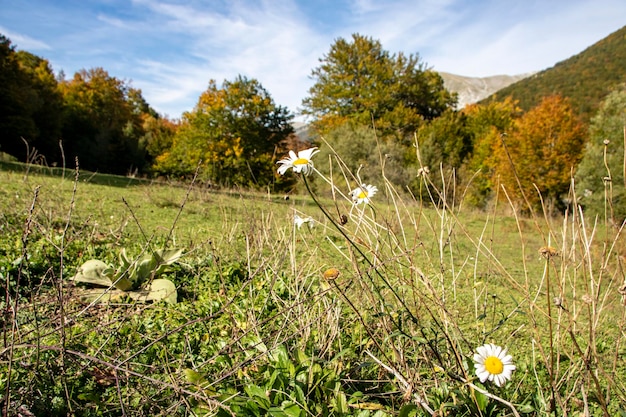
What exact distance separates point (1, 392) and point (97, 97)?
34.8 metres

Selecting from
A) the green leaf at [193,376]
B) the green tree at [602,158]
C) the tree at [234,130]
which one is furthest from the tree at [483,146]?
the green leaf at [193,376]

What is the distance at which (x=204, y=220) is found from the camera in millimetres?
5262

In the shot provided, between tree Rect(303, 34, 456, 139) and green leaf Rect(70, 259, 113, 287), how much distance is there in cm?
2249

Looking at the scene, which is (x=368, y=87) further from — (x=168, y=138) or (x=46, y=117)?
(x=46, y=117)

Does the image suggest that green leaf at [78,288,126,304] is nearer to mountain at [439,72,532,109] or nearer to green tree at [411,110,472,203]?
green tree at [411,110,472,203]

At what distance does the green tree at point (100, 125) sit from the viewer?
2267 cm

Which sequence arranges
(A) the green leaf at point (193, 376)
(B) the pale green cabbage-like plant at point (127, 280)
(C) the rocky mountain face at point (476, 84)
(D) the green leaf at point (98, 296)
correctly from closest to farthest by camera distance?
1. (A) the green leaf at point (193, 376)
2. (D) the green leaf at point (98, 296)
3. (B) the pale green cabbage-like plant at point (127, 280)
4. (C) the rocky mountain face at point (476, 84)

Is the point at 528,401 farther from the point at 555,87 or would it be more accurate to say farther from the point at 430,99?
the point at 555,87

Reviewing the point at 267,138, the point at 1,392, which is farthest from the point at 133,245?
the point at 267,138

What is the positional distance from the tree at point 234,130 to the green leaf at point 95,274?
13.5m

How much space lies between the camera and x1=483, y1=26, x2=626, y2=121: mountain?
119 ft

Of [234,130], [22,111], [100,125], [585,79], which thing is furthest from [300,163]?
[585,79]

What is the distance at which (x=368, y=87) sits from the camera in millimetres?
25250

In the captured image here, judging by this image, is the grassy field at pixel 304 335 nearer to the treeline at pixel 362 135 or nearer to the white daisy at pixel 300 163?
the white daisy at pixel 300 163
